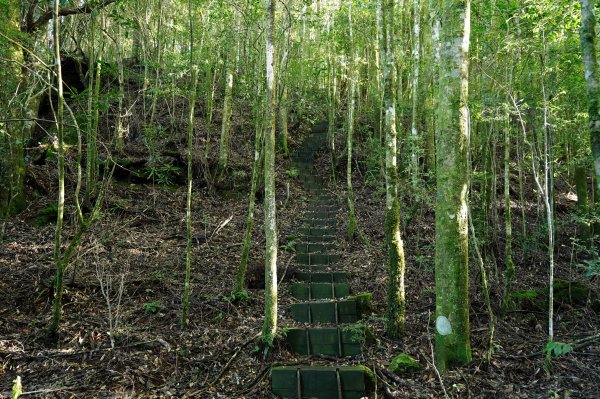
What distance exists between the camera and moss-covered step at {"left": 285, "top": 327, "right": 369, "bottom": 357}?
563 cm

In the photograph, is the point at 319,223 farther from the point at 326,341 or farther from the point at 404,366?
the point at 404,366

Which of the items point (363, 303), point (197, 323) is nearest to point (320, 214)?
point (363, 303)

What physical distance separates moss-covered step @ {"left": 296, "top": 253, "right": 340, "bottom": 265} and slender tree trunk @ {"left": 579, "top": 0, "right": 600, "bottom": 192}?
6.40 meters

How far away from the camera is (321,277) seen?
8359 mm

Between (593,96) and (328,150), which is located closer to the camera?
(593,96)

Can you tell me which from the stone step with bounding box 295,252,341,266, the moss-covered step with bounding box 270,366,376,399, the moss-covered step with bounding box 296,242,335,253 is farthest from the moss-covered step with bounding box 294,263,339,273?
the moss-covered step with bounding box 270,366,376,399

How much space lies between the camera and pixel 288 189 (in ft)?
43.3

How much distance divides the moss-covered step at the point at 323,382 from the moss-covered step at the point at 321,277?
11.6 ft

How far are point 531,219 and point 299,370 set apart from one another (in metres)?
11.4

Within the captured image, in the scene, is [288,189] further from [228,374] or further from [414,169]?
[228,374]

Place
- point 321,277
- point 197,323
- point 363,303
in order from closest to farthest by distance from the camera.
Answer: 1. point 197,323
2. point 363,303
3. point 321,277

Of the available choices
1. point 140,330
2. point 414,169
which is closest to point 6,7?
point 140,330

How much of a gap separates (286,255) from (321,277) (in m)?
1.30

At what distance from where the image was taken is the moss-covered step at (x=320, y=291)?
7.66 meters
